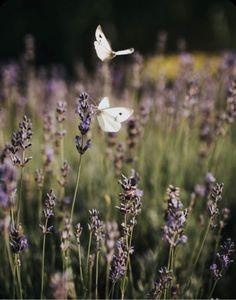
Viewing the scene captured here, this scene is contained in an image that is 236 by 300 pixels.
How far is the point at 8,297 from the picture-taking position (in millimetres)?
2307

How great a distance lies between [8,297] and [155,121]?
6.61ft

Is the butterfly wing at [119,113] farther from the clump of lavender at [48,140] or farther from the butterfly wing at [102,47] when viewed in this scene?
the clump of lavender at [48,140]

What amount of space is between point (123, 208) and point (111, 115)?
388 mm

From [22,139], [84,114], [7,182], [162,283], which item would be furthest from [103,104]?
[162,283]

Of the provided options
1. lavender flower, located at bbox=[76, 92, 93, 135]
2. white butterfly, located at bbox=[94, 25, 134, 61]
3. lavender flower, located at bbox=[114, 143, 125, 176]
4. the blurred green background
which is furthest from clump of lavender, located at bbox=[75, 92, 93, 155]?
the blurred green background

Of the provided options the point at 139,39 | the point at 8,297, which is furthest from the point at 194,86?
the point at 139,39

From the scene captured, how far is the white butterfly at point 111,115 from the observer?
182 cm

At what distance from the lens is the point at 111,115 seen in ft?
6.22

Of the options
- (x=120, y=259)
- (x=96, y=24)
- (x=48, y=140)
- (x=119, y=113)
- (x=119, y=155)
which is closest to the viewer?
(x=120, y=259)

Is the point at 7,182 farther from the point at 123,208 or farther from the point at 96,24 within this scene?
the point at 96,24

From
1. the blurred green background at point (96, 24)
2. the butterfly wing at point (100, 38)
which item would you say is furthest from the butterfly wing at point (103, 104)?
the blurred green background at point (96, 24)

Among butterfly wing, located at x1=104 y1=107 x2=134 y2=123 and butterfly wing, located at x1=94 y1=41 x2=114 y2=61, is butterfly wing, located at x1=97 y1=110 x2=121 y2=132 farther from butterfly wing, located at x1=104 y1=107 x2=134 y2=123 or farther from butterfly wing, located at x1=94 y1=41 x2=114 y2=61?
butterfly wing, located at x1=94 y1=41 x2=114 y2=61

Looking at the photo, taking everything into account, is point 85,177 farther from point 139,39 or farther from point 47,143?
point 139,39

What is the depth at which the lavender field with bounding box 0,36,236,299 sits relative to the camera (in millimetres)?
1717
